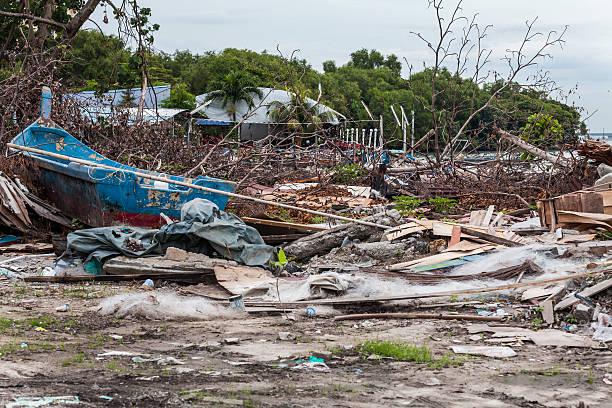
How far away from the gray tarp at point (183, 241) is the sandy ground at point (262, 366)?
188 cm

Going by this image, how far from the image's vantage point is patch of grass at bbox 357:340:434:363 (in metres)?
4.29

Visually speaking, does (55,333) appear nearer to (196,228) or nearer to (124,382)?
(124,382)

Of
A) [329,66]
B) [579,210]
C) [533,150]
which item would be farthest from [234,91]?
[329,66]

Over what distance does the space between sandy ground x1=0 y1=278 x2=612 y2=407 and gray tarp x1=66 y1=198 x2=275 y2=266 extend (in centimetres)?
188

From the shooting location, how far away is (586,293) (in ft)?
18.0

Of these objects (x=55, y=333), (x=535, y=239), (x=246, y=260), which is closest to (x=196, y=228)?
(x=246, y=260)

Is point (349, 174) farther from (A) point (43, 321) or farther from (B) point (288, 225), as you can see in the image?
(A) point (43, 321)

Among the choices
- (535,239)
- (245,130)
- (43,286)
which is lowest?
(43,286)

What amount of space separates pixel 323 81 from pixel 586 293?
5730 centimetres

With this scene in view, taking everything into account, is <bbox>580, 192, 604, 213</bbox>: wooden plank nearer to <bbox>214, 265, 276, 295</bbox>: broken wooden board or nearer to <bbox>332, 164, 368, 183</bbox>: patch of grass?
Result: <bbox>214, 265, 276, 295</bbox>: broken wooden board

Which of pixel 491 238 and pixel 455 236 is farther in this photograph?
pixel 455 236

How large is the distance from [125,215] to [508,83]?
9270 millimetres

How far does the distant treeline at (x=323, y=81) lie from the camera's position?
14812 millimetres

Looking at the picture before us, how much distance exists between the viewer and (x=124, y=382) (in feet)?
11.7
